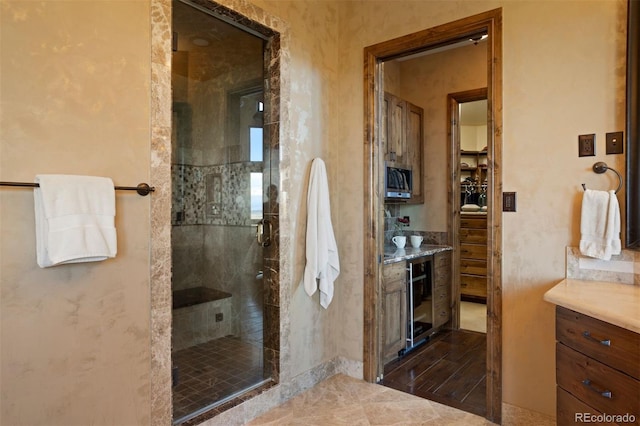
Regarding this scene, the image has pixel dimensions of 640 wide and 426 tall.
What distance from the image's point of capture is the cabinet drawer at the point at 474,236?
18.2ft

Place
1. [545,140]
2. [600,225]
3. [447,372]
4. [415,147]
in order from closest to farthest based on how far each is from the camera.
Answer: [600,225], [545,140], [447,372], [415,147]

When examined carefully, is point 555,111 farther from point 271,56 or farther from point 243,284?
point 243,284

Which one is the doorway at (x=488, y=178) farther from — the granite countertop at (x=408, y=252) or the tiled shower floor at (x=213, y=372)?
the tiled shower floor at (x=213, y=372)

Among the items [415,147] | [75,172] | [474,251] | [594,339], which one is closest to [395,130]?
[415,147]

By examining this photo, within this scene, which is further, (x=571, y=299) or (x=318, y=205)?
(x=318, y=205)

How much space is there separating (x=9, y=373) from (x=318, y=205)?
1868mm

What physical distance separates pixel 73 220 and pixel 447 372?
116 inches

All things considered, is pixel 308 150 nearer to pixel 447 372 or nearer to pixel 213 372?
pixel 213 372

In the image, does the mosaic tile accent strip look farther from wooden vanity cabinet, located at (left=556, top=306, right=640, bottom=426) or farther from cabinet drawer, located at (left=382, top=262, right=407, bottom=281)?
wooden vanity cabinet, located at (left=556, top=306, right=640, bottom=426)

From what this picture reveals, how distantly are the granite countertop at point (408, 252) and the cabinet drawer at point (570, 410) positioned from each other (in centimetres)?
160

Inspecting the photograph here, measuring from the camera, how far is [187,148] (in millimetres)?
2523

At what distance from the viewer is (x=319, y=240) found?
2.73m

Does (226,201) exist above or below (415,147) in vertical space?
below

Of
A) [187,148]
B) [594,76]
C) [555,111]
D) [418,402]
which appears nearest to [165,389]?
[187,148]
